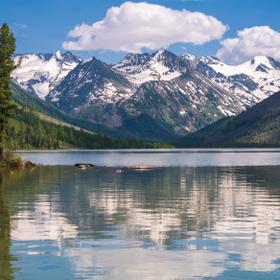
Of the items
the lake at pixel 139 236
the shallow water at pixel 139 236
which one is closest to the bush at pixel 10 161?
the shallow water at pixel 139 236

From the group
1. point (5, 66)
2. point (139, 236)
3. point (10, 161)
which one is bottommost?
point (139, 236)

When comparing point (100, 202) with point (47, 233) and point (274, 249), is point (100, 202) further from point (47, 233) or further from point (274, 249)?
point (274, 249)

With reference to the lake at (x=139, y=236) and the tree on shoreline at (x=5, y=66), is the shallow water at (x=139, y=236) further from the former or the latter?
the tree on shoreline at (x=5, y=66)

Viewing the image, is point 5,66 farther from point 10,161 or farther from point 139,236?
point 139,236

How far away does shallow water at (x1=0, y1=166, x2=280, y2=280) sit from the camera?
30.9 meters

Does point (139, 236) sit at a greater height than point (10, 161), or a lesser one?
lesser

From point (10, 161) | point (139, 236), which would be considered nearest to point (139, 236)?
point (139, 236)

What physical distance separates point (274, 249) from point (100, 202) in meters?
32.1

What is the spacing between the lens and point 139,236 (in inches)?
1629

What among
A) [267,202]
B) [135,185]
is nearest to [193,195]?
[267,202]

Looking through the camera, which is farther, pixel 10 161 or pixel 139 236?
pixel 10 161

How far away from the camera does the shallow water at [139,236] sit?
3086 cm

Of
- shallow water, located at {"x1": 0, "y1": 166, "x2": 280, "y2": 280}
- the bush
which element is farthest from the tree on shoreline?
shallow water, located at {"x1": 0, "y1": 166, "x2": 280, "y2": 280}

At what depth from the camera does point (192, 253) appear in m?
35.2
